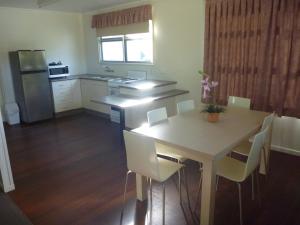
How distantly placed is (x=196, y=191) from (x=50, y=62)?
Result: 15.0ft

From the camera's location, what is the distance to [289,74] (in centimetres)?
302

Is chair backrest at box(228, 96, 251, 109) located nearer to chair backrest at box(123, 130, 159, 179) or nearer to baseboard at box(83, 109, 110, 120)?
chair backrest at box(123, 130, 159, 179)

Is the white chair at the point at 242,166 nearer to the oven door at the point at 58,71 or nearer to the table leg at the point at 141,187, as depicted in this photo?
the table leg at the point at 141,187

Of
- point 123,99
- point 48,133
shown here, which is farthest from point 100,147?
point 48,133

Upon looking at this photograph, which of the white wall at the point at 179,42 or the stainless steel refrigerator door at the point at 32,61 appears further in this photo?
the stainless steel refrigerator door at the point at 32,61

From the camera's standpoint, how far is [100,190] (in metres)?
2.57

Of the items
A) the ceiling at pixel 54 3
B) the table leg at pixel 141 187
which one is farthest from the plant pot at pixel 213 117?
the ceiling at pixel 54 3

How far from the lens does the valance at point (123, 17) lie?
440 cm

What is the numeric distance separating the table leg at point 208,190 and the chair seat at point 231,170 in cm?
25

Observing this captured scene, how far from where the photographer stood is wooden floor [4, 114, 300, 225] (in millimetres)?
2135

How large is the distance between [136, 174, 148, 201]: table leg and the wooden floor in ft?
0.26

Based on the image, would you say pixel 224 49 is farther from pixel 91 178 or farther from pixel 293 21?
pixel 91 178

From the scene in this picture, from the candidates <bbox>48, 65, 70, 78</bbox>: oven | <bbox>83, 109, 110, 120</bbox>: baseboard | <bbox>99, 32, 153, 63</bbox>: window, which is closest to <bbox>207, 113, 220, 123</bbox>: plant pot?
<bbox>99, 32, 153, 63</bbox>: window

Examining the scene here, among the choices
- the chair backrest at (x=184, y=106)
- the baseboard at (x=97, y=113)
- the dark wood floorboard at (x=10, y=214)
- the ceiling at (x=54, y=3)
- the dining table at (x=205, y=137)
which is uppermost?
the ceiling at (x=54, y=3)
